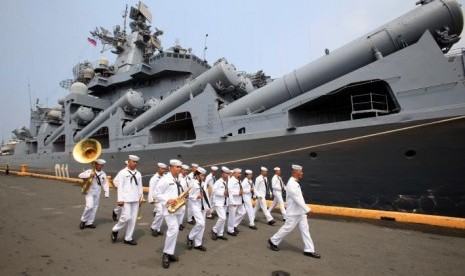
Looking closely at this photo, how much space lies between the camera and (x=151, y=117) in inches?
515

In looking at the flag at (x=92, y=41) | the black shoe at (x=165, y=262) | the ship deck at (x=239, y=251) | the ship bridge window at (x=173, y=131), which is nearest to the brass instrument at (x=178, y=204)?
the black shoe at (x=165, y=262)

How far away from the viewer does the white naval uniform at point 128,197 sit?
4.45 m

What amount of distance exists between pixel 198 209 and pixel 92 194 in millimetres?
2696

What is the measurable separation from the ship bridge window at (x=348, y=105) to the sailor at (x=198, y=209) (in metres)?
4.50

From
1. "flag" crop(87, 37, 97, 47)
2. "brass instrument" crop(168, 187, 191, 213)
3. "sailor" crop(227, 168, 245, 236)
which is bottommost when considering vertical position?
"sailor" crop(227, 168, 245, 236)

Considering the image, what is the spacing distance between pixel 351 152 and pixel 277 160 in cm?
213

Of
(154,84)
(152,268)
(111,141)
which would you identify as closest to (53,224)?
(152,268)

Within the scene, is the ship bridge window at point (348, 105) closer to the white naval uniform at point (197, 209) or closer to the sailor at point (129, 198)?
the white naval uniform at point (197, 209)

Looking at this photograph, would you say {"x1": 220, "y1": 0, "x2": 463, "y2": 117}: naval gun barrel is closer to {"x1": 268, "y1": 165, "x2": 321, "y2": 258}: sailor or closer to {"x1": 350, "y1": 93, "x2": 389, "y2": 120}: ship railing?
{"x1": 350, "y1": 93, "x2": 389, "y2": 120}: ship railing

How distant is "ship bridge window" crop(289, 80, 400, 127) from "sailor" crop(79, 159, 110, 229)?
5.36 metres

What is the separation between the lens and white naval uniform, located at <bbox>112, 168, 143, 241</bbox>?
14.6 ft

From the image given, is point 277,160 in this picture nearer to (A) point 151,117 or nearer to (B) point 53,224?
(B) point 53,224

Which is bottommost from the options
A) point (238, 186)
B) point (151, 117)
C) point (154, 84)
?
point (238, 186)

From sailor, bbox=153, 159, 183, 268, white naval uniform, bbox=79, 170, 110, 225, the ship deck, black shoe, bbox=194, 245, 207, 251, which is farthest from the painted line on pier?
white naval uniform, bbox=79, 170, 110, 225
